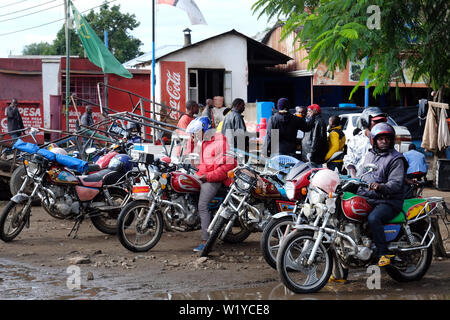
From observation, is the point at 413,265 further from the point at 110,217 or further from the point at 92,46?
the point at 92,46

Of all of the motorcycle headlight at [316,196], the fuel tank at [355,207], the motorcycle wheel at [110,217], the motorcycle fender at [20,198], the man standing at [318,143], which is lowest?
the motorcycle wheel at [110,217]

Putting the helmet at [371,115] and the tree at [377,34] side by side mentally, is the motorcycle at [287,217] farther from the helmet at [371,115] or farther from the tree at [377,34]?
the tree at [377,34]

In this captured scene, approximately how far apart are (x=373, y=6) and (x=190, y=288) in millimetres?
4758

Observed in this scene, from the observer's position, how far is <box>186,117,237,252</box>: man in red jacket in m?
7.35

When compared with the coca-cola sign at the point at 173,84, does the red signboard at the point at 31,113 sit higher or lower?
lower

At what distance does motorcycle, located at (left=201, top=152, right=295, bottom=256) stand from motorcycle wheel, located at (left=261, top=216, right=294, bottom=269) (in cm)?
59

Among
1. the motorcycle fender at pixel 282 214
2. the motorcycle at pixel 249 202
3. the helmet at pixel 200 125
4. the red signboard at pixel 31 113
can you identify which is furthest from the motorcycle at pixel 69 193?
the red signboard at pixel 31 113

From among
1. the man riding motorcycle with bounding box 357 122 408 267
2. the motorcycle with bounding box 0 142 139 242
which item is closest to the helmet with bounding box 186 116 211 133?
the motorcycle with bounding box 0 142 139 242

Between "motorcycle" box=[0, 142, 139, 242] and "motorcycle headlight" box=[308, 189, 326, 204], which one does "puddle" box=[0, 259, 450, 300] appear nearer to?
"motorcycle headlight" box=[308, 189, 326, 204]

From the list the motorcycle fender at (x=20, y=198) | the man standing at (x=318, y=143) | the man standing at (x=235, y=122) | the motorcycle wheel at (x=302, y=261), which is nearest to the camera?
the motorcycle wheel at (x=302, y=261)

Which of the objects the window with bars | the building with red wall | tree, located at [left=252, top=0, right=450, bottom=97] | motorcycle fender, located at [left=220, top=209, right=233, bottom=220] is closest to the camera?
motorcycle fender, located at [left=220, top=209, right=233, bottom=220]

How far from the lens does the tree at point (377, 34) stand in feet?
26.6

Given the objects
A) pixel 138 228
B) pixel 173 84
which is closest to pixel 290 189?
pixel 138 228
